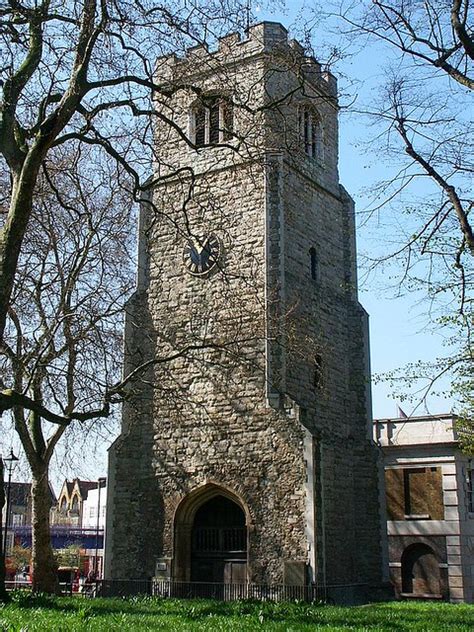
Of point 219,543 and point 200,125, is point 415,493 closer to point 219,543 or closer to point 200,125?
point 219,543

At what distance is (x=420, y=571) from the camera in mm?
31094

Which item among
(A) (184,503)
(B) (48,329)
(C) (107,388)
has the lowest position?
(A) (184,503)

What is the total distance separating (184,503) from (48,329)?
8643 mm

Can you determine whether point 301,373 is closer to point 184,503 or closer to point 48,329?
point 184,503

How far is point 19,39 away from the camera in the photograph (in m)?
11.4

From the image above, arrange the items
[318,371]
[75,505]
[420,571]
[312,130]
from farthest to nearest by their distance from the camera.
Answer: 1. [75,505]
2. [420,571]
3. [312,130]
4. [318,371]

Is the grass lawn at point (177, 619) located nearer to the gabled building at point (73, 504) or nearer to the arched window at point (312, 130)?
the arched window at point (312, 130)

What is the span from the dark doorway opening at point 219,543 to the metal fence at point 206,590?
59 centimetres

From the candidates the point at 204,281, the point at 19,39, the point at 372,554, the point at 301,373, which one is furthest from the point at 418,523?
the point at 19,39

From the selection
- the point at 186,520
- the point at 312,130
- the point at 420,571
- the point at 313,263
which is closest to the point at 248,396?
the point at 186,520

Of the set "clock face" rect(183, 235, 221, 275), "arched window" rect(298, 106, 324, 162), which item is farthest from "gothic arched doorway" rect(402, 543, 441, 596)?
"arched window" rect(298, 106, 324, 162)

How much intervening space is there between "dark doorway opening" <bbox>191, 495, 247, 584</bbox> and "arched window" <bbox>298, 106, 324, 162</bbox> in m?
11.1

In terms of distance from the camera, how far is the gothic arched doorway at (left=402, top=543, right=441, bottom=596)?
30.5 metres

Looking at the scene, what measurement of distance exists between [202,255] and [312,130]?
604 cm
